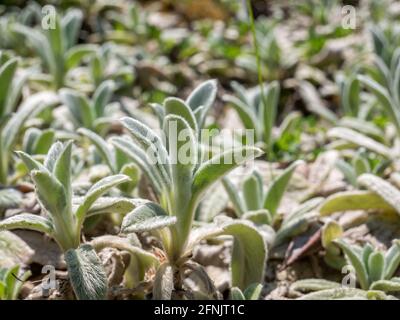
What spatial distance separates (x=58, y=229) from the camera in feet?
8.34

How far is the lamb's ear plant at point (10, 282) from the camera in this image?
2.61 metres

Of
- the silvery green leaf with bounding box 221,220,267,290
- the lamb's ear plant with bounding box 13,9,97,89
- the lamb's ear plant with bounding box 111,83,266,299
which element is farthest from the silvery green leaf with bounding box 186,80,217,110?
the lamb's ear plant with bounding box 13,9,97,89

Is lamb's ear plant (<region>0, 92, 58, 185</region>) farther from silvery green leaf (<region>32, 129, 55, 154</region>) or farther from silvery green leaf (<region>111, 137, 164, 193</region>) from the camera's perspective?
silvery green leaf (<region>111, 137, 164, 193</region>)

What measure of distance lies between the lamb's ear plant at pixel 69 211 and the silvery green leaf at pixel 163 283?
0.67 ft

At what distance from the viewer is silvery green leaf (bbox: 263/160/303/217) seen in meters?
3.11

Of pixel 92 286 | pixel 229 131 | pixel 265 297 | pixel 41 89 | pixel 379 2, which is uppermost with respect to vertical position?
pixel 379 2

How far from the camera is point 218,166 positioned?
7.95ft

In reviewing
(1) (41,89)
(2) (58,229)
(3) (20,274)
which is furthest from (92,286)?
(1) (41,89)

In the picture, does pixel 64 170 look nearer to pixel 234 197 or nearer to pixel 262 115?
pixel 234 197

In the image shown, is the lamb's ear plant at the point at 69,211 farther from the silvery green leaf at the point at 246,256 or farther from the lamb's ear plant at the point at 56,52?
the lamb's ear plant at the point at 56,52

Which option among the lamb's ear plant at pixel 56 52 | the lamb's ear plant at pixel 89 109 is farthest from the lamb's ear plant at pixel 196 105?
the lamb's ear plant at pixel 56 52

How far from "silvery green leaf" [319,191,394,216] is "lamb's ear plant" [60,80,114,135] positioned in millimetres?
1280
